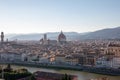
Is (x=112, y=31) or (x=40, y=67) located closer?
(x=40, y=67)

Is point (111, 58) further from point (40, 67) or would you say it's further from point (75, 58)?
point (40, 67)

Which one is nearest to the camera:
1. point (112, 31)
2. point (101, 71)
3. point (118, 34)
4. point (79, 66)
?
point (101, 71)

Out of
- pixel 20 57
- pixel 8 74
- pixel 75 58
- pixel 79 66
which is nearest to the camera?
pixel 8 74

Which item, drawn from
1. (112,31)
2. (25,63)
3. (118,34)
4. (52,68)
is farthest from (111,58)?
(112,31)

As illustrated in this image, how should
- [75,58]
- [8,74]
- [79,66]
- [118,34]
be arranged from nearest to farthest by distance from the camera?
[8,74]
[79,66]
[75,58]
[118,34]

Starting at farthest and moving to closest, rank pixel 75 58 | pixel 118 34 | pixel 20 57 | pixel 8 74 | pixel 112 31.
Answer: pixel 112 31 < pixel 118 34 < pixel 20 57 < pixel 75 58 < pixel 8 74

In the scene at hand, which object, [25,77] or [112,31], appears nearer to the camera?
[25,77]

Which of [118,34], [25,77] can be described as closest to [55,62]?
[25,77]

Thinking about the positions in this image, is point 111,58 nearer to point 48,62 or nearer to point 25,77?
point 48,62
